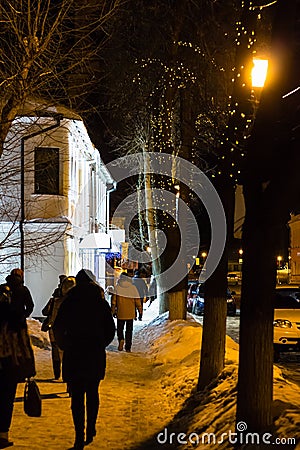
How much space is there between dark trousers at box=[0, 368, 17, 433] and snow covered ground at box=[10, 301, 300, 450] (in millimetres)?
305

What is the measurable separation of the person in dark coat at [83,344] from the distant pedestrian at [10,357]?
1.72 ft

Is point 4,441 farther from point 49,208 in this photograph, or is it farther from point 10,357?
point 49,208

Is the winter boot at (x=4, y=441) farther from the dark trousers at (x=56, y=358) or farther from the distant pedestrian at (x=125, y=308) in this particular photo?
the distant pedestrian at (x=125, y=308)

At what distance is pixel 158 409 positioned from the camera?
10.5 m

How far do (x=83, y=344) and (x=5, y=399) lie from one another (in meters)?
1.14

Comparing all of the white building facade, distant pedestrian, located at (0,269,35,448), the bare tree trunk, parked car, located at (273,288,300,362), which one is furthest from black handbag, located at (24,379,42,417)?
the white building facade

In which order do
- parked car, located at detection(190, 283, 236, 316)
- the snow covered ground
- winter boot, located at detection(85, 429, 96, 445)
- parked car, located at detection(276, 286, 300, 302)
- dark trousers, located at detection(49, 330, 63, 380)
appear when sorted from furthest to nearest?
1. parked car, located at detection(190, 283, 236, 316)
2. parked car, located at detection(276, 286, 300, 302)
3. dark trousers, located at detection(49, 330, 63, 380)
4. winter boot, located at detection(85, 429, 96, 445)
5. the snow covered ground

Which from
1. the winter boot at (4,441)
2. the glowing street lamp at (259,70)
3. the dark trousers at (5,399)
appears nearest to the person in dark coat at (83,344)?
the dark trousers at (5,399)

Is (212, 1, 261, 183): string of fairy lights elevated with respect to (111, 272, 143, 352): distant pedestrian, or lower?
elevated

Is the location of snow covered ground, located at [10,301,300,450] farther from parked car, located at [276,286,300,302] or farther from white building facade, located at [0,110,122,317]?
white building facade, located at [0,110,122,317]

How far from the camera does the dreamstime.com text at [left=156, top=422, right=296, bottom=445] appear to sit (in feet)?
21.2

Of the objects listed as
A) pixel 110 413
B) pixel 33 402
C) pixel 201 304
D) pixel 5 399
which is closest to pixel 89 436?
pixel 33 402

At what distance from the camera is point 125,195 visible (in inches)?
2085

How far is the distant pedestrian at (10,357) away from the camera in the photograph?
812 cm
